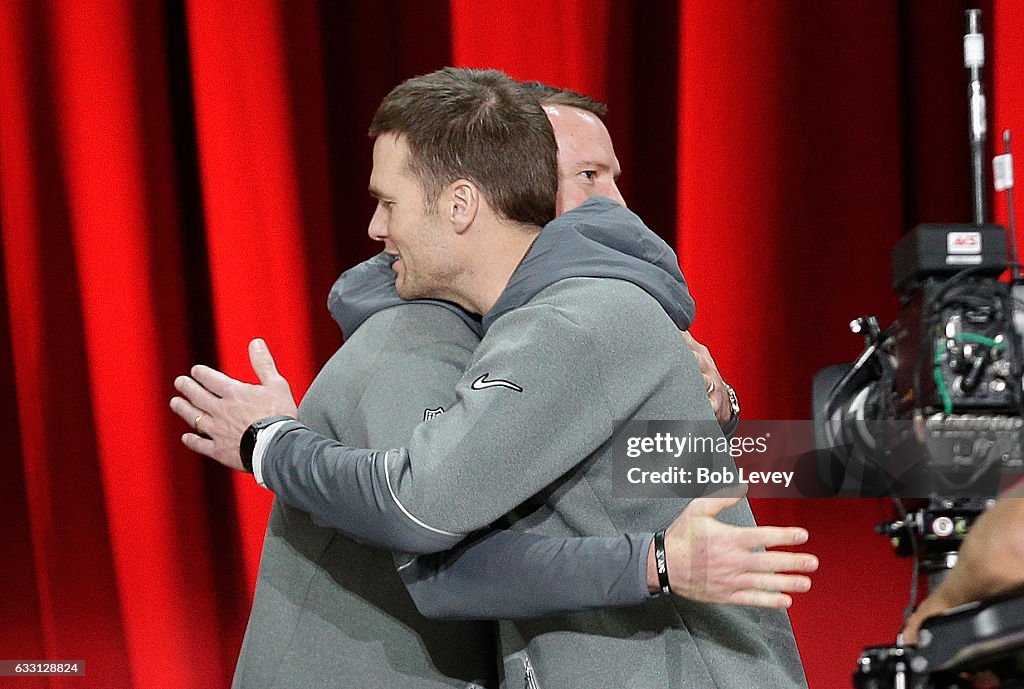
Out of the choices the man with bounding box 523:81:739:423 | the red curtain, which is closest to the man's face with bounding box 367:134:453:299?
the man with bounding box 523:81:739:423

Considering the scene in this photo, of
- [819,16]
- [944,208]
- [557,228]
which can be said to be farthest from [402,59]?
[557,228]

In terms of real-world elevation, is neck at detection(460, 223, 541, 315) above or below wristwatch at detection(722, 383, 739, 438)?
above

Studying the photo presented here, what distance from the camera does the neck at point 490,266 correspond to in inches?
51.9

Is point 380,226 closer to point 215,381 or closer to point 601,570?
point 215,381

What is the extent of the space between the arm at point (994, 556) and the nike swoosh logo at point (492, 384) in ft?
1.25

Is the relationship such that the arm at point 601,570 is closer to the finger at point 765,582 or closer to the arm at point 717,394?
the finger at point 765,582

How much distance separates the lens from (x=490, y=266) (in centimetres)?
132

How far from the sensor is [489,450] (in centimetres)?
104

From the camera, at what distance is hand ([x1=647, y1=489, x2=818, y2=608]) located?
3.29 ft

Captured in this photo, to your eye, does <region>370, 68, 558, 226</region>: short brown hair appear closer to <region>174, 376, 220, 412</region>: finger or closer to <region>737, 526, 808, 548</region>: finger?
<region>174, 376, 220, 412</region>: finger

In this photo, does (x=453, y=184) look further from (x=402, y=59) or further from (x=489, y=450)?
(x=402, y=59)

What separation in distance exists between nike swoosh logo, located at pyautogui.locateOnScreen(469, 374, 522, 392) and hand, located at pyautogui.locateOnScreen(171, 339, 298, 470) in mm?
262

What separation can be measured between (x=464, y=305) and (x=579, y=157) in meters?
0.48

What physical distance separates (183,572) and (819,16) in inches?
60.7
